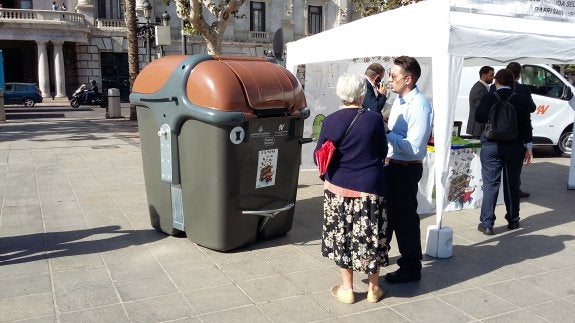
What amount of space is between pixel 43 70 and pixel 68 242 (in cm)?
2888

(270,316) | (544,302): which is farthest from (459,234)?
(270,316)

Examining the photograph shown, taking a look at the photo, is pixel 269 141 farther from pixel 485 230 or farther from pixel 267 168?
pixel 485 230

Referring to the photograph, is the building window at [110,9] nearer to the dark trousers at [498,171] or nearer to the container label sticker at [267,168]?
the container label sticker at [267,168]

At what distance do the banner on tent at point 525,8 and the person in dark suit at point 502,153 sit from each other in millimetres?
616

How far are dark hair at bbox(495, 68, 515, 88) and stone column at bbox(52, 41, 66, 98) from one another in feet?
97.9

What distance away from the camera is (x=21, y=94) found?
26297mm

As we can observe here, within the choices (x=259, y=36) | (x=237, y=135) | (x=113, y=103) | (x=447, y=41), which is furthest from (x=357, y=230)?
(x=259, y=36)

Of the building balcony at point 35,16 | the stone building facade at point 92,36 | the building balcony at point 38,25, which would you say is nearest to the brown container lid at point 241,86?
the stone building facade at point 92,36

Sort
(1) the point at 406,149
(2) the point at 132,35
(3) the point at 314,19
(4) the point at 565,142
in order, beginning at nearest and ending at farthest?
(1) the point at 406,149 < (4) the point at 565,142 < (2) the point at 132,35 < (3) the point at 314,19

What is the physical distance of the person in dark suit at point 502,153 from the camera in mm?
5223

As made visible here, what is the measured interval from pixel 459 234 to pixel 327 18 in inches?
1391

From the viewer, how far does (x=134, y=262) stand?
4.43 meters

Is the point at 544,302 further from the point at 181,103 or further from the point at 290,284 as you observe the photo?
the point at 181,103

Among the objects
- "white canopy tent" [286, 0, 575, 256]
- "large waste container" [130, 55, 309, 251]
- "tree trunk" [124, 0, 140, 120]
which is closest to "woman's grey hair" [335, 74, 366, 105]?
"large waste container" [130, 55, 309, 251]
